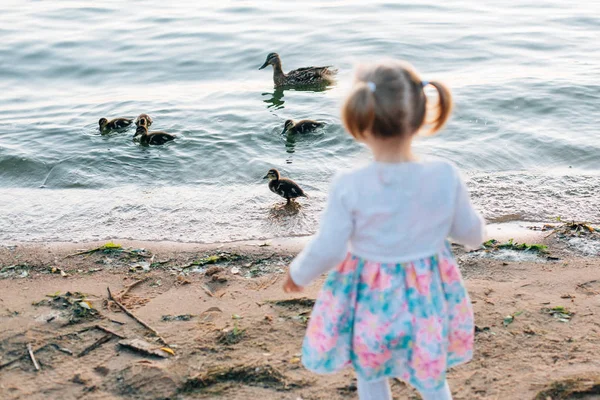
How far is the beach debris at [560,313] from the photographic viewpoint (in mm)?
4609

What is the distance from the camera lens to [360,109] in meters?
2.90

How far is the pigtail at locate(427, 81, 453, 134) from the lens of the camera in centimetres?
305

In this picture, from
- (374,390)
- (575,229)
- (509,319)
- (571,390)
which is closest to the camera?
(374,390)

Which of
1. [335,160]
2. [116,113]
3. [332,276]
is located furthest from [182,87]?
[332,276]

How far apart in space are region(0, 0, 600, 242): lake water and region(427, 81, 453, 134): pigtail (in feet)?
1.32

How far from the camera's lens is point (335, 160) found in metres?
9.21

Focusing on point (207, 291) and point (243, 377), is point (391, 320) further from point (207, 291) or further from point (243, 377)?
point (207, 291)

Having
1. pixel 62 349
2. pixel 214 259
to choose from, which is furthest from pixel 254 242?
pixel 62 349

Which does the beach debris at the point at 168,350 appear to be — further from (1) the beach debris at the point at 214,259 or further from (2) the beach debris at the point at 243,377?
(1) the beach debris at the point at 214,259

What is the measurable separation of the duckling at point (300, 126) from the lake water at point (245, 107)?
14 centimetres

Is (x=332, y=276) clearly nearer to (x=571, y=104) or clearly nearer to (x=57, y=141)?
(x=57, y=141)

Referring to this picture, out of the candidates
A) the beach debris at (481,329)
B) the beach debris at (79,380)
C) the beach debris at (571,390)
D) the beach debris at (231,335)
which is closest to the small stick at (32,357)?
the beach debris at (79,380)

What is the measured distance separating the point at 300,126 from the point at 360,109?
7007 mm

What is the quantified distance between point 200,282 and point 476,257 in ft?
6.72
